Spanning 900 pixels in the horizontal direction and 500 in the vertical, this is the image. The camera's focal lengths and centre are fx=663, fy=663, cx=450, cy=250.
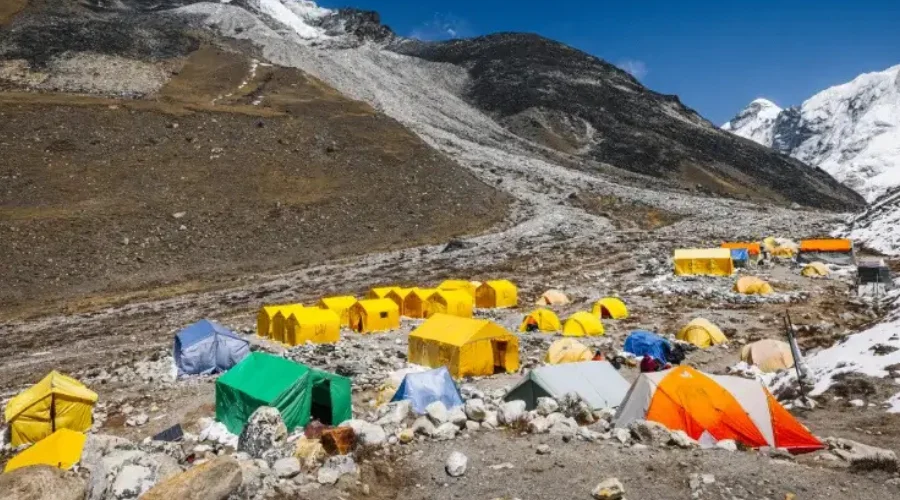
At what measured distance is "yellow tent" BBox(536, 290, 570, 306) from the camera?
33625mm

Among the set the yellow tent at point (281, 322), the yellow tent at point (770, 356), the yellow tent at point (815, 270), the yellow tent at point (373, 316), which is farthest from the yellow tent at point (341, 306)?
the yellow tent at point (815, 270)

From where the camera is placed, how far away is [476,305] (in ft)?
114

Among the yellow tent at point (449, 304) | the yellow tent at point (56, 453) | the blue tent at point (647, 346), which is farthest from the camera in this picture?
the yellow tent at point (449, 304)

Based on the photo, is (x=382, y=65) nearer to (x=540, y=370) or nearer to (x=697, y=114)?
(x=697, y=114)

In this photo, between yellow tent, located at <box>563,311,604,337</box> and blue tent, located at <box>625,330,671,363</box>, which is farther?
yellow tent, located at <box>563,311,604,337</box>

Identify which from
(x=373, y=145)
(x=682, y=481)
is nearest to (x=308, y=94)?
(x=373, y=145)

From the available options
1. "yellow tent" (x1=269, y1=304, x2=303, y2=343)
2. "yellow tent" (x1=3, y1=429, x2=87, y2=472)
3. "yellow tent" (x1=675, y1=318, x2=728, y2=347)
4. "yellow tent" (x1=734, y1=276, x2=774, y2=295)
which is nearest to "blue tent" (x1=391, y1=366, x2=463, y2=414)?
"yellow tent" (x1=3, y1=429, x2=87, y2=472)

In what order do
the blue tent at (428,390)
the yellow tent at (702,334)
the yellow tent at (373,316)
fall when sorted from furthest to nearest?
1. the yellow tent at (373,316)
2. the yellow tent at (702,334)
3. the blue tent at (428,390)

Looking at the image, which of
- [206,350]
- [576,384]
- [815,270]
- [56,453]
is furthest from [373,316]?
[815,270]

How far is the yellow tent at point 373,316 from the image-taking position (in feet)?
94.1

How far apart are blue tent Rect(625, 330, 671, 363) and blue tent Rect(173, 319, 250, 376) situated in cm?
1324

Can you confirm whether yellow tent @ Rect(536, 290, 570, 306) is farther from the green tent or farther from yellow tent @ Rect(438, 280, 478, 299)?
the green tent

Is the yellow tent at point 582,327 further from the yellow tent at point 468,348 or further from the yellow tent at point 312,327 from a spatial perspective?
the yellow tent at point 312,327

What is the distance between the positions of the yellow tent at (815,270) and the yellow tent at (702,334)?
16670mm
